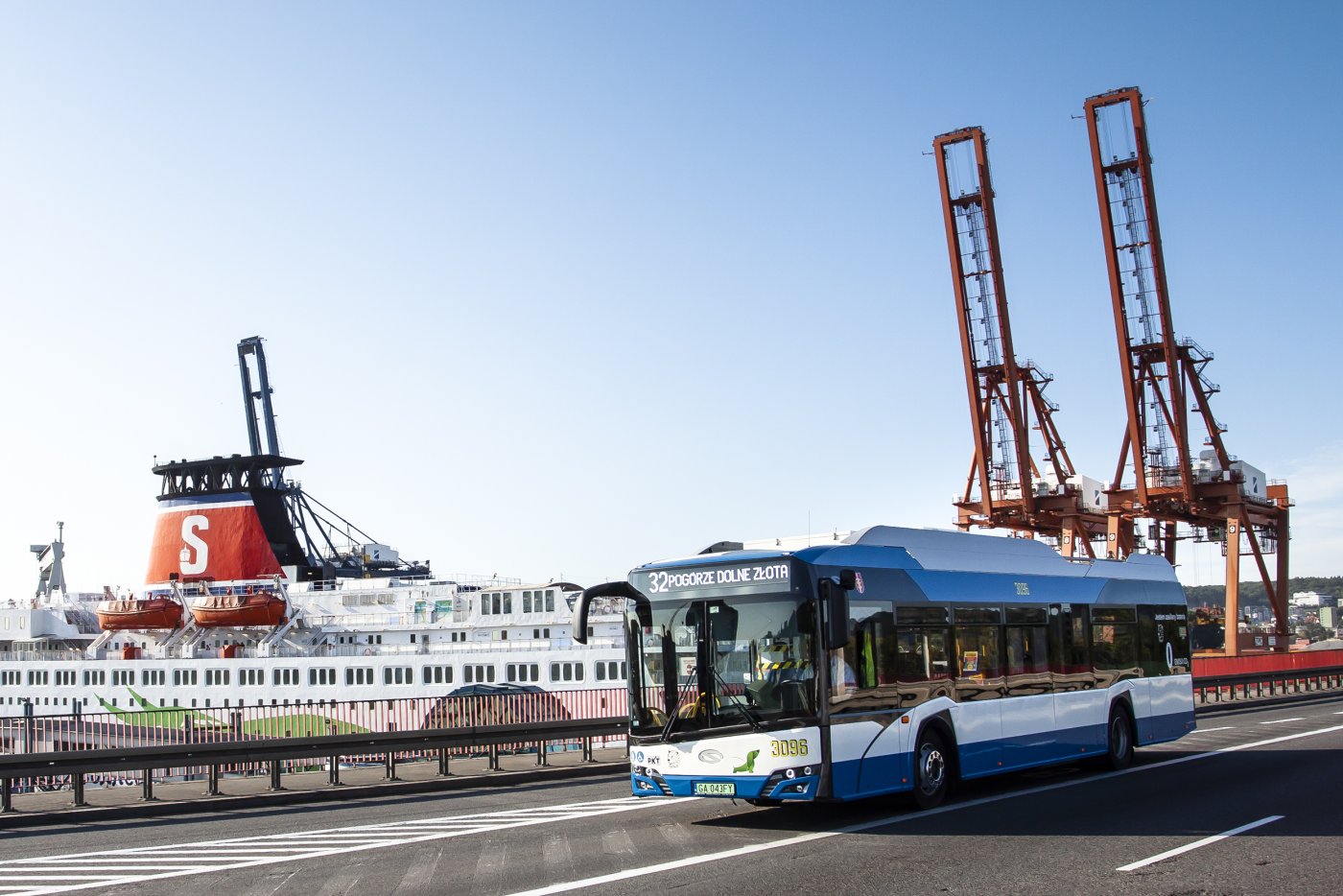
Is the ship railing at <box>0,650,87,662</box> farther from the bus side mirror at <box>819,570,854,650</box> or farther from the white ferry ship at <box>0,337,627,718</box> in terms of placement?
the bus side mirror at <box>819,570,854,650</box>

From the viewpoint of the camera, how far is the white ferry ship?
4341cm

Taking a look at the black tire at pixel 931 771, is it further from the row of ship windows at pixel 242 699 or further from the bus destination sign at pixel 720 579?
the row of ship windows at pixel 242 699

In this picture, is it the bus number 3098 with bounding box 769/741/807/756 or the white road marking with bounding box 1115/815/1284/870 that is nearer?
the white road marking with bounding box 1115/815/1284/870

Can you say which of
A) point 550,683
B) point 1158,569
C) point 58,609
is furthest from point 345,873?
point 58,609

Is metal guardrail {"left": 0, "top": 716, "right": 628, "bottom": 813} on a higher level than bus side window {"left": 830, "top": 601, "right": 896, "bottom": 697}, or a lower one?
lower

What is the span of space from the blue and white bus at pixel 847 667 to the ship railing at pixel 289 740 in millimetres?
6208

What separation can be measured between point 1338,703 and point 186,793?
3119cm

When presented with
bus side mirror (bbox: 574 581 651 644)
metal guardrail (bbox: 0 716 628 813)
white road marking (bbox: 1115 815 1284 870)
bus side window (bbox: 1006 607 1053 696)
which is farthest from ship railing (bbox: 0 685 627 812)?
white road marking (bbox: 1115 815 1284 870)

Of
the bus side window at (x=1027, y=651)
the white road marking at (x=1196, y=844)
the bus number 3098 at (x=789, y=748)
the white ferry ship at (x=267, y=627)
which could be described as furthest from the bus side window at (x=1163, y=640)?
the white ferry ship at (x=267, y=627)

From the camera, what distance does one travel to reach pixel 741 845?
11.1 m

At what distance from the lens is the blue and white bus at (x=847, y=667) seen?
1185cm

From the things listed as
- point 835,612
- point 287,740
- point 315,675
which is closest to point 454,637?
point 315,675

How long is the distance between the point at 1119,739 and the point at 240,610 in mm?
40691

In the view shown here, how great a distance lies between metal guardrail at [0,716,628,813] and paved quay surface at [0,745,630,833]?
24cm
